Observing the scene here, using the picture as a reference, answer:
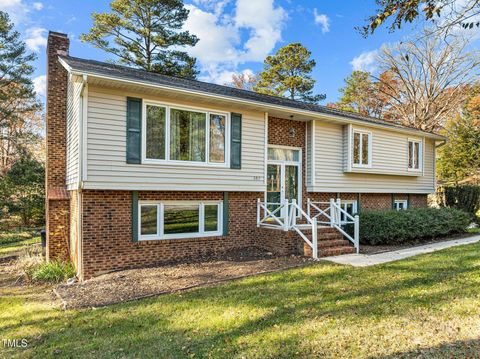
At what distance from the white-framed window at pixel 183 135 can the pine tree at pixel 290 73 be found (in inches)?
774

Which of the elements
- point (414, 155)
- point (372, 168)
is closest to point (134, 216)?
point (372, 168)

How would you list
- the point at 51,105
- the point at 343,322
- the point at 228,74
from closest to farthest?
1. the point at 343,322
2. the point at 51,105
3. the point at 228,74

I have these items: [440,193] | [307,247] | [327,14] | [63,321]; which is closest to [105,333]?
[63,321]

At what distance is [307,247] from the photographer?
874cm

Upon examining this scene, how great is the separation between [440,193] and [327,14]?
1052 centimetres

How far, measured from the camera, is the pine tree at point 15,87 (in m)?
21.2

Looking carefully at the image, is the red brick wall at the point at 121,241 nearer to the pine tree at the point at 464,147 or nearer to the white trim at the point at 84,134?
the white trim at the point at 84,134

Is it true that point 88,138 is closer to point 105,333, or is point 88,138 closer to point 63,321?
point 63,321

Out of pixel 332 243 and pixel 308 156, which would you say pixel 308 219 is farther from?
pixel 308 156

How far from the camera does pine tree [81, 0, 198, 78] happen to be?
21953 millimetres

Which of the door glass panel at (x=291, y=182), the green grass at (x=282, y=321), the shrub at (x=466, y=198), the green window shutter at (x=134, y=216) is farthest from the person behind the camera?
the shrub at (x=466, y=198)

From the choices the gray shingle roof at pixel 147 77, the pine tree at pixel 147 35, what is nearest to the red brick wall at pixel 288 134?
the gray shingle roof at pixel 147 77

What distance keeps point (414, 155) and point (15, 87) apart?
79.2 ft

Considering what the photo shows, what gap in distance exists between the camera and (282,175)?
11203mm
